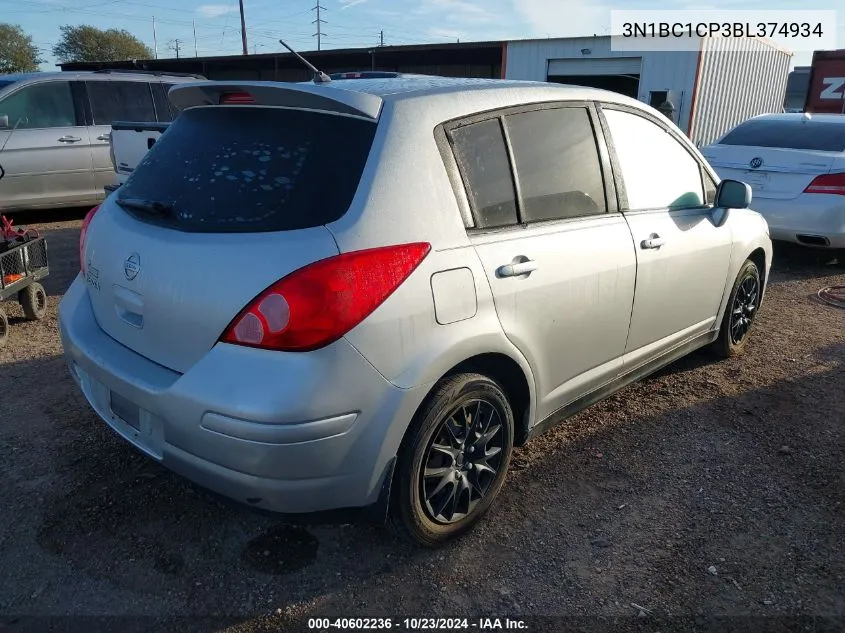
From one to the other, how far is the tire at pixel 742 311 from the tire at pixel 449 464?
7.63 feet

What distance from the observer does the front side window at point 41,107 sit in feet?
26.0

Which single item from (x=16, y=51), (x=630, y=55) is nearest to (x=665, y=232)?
(x=630, y=55)

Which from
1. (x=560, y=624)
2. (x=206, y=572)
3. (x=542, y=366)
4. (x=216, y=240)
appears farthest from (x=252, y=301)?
(x=560, y=624)

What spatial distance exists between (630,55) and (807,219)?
1230 centimetres

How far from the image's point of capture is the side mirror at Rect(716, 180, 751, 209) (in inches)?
146

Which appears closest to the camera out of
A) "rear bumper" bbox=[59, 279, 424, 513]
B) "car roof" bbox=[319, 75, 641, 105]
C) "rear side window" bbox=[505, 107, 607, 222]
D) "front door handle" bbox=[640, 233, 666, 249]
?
"rear bumper" bbox=[59, 279, 424, 513]

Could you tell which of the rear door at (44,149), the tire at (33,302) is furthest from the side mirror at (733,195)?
the rear door at (44,149)

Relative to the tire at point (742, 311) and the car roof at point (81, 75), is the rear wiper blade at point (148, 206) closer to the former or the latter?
the tire at point (742, 311)

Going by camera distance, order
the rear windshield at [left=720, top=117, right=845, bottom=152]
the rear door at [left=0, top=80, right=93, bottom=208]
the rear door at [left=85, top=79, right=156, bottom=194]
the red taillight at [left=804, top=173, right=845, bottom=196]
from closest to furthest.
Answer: the red taillight at [left=804, top=173, right=845, bottom=196] < the rear windshield at [left=720, top=117, right=845, bottom=152] < the rear door at [left=0, top=80, right=93, bottom=208] < the rear door at [left=85, top=79, right=156, bottom=194]

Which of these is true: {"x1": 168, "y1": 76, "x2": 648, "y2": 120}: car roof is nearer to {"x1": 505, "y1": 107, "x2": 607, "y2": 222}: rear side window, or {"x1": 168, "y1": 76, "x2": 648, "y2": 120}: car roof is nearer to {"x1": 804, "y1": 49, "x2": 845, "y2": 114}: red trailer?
{"x1": 505, "y1": 107, "x2": 607, "y2": 222}: rear side window

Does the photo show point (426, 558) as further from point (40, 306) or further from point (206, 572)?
point (40, 306)

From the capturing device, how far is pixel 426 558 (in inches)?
99.3

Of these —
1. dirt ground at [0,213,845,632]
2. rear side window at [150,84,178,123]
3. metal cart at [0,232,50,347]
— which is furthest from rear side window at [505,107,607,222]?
rear side window at [150,84,178,123]

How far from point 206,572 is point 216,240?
1236 millimetres
